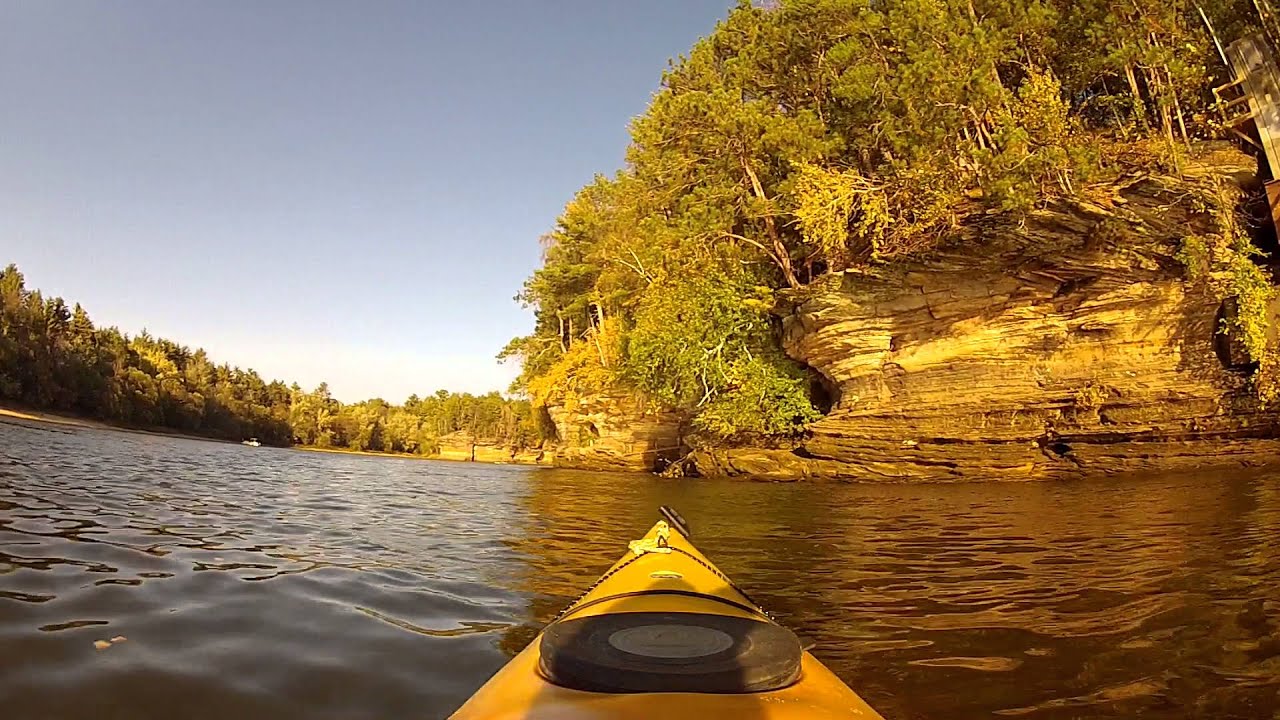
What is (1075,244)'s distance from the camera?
1360 cm

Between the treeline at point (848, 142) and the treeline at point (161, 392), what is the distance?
63.2ft

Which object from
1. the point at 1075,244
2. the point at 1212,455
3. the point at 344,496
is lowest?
the point at 344,496

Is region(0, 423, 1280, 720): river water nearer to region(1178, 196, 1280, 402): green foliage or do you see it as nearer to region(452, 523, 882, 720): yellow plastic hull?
region(452, 523, 882, 720): yellow plastic hull

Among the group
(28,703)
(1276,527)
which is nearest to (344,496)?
(28,703)

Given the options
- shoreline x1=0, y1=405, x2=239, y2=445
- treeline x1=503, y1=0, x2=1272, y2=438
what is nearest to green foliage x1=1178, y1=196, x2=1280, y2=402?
treeline x1=503, y1=0, x2=1272, y2=438

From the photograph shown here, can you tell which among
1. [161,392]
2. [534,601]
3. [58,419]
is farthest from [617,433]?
[161,392]

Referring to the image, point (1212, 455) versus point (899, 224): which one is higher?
point (899, 224)

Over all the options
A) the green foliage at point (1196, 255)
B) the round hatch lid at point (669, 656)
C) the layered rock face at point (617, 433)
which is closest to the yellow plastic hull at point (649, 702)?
the round hatch lid at point (669, 656)

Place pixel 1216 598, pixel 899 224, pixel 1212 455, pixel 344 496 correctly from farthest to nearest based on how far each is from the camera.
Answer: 1. pixel 899 224
2. pixel 1212 455
3. pixel 344 496
4. pixel 1216 598

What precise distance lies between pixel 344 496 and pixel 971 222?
13.4 meters

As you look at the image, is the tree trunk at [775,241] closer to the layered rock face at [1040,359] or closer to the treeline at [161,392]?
the layered rock face at [1040,359]

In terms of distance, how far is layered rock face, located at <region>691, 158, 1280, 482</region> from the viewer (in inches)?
513

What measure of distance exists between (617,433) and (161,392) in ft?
100

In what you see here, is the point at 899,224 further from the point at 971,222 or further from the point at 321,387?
the point at 321,387
